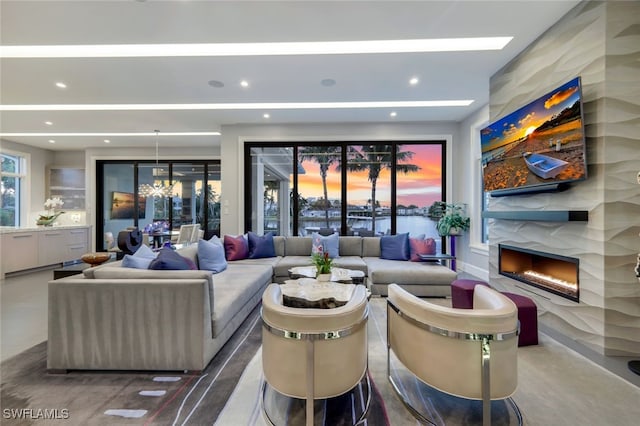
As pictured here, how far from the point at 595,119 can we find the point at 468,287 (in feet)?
6.19

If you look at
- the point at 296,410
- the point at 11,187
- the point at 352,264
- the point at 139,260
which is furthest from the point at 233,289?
the point at 11,187

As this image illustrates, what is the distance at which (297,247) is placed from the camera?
4.90m

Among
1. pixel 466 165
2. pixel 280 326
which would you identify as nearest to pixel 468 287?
pixel 280 326

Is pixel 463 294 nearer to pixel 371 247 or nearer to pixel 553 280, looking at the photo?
pixel 553 280

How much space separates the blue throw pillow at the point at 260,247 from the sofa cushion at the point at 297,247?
0.28 meters

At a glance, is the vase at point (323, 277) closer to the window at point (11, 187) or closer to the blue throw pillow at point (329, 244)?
the blue throw pillow at point (329, 244)

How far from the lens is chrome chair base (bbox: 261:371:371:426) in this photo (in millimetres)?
1545

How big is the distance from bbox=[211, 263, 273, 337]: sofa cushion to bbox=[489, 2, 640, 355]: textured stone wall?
325cm

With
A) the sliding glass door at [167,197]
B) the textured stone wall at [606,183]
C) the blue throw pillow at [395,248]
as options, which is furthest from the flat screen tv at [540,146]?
the sliding glass door at [167,197]

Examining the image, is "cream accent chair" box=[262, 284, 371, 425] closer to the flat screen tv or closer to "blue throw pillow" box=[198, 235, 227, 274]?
"blue throw pillow" box=[198, 235, 227, 274]

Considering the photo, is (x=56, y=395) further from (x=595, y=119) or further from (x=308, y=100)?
(x=595, y=119)

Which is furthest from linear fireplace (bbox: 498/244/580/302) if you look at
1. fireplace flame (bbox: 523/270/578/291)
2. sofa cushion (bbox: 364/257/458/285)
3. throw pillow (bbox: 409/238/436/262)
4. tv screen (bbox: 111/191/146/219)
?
tv screen (bbox: 111/191/146/219)

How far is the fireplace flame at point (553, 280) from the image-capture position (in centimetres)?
248

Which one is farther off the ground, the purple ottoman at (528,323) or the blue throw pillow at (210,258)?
the blue throw pillow at (210,258)
